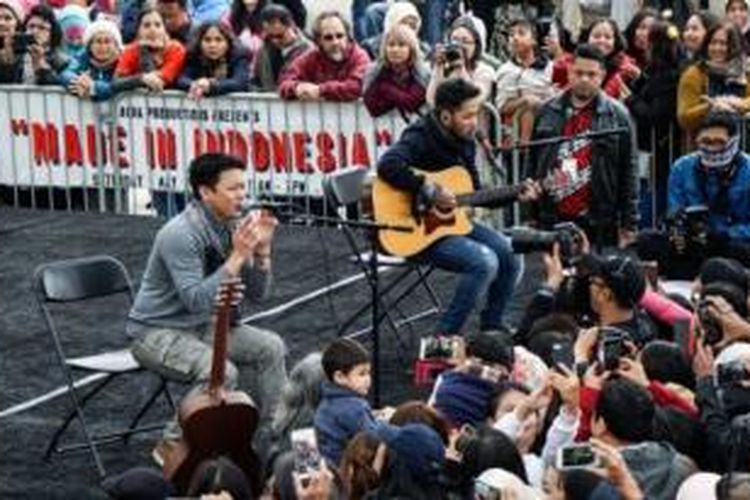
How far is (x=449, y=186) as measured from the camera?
12133 mm

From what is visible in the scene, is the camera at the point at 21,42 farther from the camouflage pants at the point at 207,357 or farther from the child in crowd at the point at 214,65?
the camouflage pants at the point at 207,357

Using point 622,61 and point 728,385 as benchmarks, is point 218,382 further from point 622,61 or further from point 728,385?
point 622,61

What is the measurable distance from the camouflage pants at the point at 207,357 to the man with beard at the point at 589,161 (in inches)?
115

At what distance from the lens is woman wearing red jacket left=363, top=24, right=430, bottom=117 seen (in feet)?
47.5

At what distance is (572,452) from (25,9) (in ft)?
37.9

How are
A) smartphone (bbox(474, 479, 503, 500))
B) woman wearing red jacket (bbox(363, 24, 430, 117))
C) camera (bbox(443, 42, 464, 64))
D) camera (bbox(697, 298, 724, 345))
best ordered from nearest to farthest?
1. smartphone (bbox(474, 479, 503, 500))
2. camera (bbox(697, 298, 724, 345))
3. camera (bbox(443, 42, 464, 64))
4. woman wearing red jacket (bbox(363, 24, 430, 117))

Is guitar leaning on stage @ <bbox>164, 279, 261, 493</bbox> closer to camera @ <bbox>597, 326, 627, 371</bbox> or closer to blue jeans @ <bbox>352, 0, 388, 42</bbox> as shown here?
camera @ <bbox>597, 326, 627, 371</bbox>

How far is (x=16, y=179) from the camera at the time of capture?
16.7 meters

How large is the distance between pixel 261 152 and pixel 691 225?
406 cm

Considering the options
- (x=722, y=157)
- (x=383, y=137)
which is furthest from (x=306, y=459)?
(x=383, y=137)

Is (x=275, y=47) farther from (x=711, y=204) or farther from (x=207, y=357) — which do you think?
(x=207, y=357)

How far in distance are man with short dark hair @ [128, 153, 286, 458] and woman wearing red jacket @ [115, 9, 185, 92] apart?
532cm

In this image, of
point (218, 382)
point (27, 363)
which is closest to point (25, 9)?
point (27, 363)

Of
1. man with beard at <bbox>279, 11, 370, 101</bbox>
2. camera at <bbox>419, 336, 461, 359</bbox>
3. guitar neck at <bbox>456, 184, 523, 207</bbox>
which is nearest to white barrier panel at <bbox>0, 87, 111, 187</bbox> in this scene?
man with beard at <bbox>279, 11, 370, 101</bbox>
